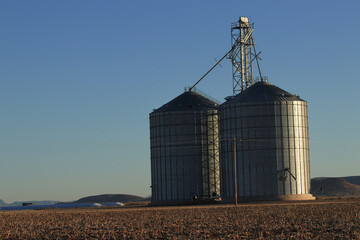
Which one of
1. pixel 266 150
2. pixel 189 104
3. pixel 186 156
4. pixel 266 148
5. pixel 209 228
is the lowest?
pixel 209 228

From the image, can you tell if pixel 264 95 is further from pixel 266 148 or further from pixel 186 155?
pixel 186 155

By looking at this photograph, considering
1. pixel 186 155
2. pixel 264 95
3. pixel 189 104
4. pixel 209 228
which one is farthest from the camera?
pixel 189 104

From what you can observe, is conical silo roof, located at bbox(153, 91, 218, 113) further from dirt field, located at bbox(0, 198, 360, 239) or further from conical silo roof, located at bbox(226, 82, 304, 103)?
dirt field, located at bbox(0, 198, 360, 239)

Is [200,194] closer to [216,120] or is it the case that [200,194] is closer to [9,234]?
[216,120]

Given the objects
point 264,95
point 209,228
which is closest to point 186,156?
point 264,95

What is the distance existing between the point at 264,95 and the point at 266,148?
776 centimetres

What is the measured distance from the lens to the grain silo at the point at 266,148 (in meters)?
96.4

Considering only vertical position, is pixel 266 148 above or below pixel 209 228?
above

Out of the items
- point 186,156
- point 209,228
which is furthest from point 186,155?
point 209,228

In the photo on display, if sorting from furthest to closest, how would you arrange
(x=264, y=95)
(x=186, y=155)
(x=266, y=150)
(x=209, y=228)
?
1. (x=186, y=155)
2. (x=264, y=95)
3. (x=266, y=150)
4. (x=209, y=228)

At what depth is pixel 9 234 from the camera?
4438 cm

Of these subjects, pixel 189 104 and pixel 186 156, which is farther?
pixel 189 104

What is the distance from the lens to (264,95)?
99.5 meters

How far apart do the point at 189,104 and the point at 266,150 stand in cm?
1691
